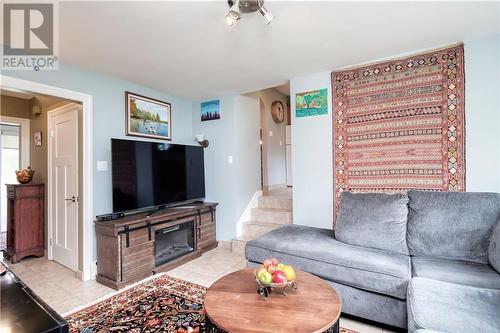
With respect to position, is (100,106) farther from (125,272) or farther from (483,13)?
(483,13)

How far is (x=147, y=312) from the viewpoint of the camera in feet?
6.63

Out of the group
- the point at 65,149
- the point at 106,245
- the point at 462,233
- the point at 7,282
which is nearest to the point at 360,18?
the point at 462,233

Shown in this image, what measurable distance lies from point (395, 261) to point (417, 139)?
129 centimetres

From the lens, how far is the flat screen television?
9.25 ft

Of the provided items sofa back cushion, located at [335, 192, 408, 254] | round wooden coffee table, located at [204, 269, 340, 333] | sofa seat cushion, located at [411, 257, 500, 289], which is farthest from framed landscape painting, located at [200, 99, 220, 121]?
sofa seat cushion, located at [411, 257, 500, 289]

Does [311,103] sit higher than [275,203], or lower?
higher

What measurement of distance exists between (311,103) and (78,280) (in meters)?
3.39

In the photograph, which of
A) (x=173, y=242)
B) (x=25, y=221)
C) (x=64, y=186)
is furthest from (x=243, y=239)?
(x=25, y=221)

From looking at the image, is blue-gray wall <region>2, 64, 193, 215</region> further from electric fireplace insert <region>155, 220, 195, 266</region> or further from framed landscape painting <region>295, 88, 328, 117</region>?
framed landscape painting <region>295, 88, 328, 117</region>

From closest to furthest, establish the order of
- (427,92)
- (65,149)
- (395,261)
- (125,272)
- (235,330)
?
(235,330), (395,261), (427,92), (125,272), (65,149)

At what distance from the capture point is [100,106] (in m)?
2.90

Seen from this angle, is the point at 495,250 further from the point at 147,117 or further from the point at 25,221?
the point at 25,221

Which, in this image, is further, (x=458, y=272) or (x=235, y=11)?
(x=458, y=272)

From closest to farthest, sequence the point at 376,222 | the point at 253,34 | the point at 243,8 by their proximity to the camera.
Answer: the point at 243,8, the point at 253,34, the point at 376,222
